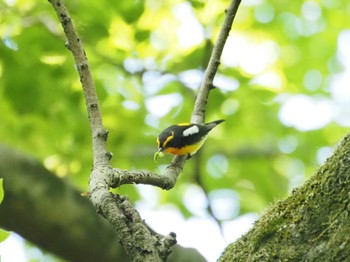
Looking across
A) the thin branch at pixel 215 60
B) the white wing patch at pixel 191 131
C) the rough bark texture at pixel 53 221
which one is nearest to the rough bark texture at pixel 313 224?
the thin branch at pixel 215 60

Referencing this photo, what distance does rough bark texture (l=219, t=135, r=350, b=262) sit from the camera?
5.39 ft

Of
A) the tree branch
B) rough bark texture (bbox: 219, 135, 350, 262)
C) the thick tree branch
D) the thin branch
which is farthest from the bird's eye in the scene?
rough bark texture (bbox: 219, 135, 350, 262)

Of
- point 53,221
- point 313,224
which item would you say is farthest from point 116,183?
point 53,221

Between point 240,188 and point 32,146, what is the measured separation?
8.95 feet

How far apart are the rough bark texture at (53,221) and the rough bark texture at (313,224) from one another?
2.06m

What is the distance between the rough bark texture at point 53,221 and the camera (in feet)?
12.7

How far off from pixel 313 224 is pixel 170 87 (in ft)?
16.3

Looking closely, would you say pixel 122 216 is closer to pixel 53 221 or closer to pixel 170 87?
pixel 53 221

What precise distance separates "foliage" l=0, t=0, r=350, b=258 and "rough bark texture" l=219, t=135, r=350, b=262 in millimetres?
2034

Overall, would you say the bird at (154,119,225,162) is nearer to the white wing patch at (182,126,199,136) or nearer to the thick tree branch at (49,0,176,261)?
the white wing patch at (182,126,199,136)

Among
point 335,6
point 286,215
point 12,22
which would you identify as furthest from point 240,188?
point 286,215

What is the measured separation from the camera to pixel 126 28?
520 centimetres

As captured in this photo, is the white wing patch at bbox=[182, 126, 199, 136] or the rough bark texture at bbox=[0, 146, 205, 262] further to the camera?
the rough bark texture at bbox=[0, 146, 205, 262]

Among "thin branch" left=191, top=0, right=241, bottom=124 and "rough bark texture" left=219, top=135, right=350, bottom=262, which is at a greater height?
"thin branch" left=191, top=0, right=241, bottom=124
